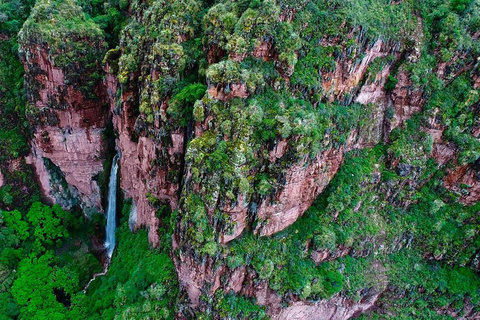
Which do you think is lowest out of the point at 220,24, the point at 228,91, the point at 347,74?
the point at 228,91

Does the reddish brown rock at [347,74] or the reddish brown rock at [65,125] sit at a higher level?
the reddish brown rock at [347,74]

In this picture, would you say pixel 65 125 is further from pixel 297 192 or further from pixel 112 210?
pixel 297 192

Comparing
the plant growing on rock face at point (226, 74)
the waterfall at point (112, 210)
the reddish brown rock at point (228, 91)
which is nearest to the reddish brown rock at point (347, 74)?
the reddish brown rock at point (228, 91)

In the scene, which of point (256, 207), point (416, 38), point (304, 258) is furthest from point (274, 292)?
point (416, 38)

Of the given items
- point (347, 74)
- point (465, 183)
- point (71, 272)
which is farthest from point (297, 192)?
point (71, 272)

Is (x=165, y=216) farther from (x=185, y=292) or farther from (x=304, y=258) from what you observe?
(x=304, y=258)

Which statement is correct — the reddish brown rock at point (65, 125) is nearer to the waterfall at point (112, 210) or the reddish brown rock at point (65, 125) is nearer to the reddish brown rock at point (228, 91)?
the waterfall at point (112, 210)
